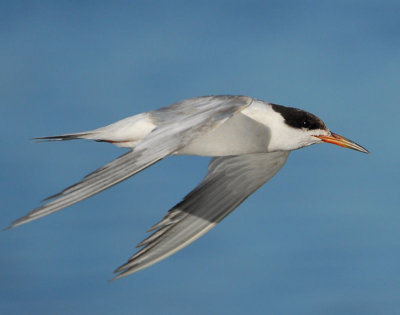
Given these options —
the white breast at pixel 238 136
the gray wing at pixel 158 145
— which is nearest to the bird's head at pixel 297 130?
the white breast at pixel 238 136

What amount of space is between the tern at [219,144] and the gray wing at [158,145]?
0.03 m

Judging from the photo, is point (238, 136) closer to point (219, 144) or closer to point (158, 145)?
point (219, 144)

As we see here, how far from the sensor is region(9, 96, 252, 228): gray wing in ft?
21.2

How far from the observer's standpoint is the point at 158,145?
730cm

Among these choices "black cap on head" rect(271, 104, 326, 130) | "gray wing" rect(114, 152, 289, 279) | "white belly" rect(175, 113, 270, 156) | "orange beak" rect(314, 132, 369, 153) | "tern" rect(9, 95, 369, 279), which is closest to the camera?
"tern" rect(9, 95, 369, 279)

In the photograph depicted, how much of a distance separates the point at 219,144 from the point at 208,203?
0.95 meters

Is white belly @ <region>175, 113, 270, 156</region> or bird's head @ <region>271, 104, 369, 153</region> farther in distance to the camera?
bird's head @ <region>271, 104, 369, 153</region>

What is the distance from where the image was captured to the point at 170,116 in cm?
911

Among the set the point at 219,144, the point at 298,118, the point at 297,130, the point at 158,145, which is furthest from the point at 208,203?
the point at 158,145

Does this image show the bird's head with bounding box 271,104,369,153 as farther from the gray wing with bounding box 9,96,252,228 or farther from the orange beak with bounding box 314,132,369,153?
the gray wing with bounding box 9,96,252,228

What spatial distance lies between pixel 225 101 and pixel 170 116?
0.72 meters

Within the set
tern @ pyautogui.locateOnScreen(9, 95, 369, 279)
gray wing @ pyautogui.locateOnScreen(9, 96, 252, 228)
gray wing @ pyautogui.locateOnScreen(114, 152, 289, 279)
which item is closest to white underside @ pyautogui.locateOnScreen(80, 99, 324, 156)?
tern @ pyautogui.locateOnScreen(9, 95, 369, 279)

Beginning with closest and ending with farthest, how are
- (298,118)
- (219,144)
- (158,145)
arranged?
(158,145) < (219,144) < (298,118)

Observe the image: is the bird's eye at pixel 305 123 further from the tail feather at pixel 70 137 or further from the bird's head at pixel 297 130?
the tail feather at pixel 70 137
